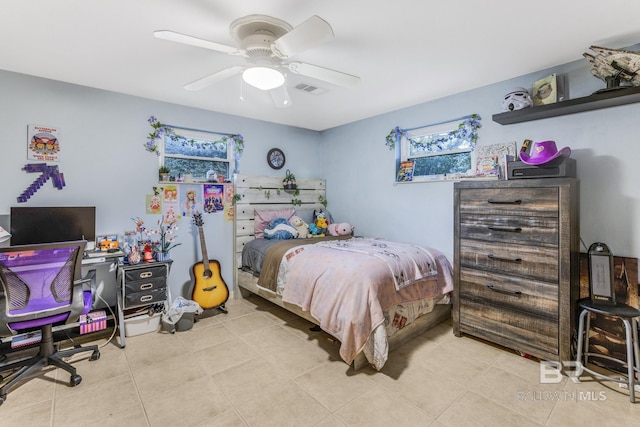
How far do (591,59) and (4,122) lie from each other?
15.7 ft

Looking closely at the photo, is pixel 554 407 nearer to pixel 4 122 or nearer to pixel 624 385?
pixel 624 385

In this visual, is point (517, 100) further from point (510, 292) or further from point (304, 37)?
point (304, 37)

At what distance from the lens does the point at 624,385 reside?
2068mm

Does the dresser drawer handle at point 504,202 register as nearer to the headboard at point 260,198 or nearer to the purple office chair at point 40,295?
the headboard at point 260,198

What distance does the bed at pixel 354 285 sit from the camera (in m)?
2.20

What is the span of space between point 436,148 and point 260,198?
2.36m

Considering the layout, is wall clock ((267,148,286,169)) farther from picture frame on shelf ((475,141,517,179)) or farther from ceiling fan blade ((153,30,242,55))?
picture frame on shelf ((475,141,517,179))

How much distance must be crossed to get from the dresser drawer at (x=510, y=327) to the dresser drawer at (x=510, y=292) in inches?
1.4

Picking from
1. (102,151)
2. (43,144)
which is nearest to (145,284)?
(102,151)

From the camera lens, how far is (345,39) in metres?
2.16

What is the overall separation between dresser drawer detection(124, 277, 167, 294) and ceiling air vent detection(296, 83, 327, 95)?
7.76 feet

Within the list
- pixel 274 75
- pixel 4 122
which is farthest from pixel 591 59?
pixel 4 122

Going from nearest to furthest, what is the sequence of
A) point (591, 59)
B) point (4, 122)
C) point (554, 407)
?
point (554, 407) → point (591, 59) → point (4, 122)

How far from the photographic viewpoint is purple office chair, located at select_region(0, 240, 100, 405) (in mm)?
1999
